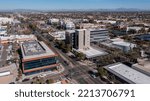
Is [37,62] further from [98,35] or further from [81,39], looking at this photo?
[98,35]

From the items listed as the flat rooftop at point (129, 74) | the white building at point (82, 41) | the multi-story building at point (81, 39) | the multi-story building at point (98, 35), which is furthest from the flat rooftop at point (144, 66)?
the multi-story building at point (98, 35)

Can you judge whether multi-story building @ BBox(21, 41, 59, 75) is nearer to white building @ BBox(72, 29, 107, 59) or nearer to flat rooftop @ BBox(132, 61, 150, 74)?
white building @ BBox(72, 29, 107, 59)

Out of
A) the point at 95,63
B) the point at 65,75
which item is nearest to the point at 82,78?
the point at 65,75

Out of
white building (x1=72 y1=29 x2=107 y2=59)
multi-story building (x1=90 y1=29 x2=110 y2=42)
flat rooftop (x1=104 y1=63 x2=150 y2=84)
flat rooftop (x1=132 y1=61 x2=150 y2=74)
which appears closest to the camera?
flat rooftop (x1=104 y1=63 x2=150 y2=84)

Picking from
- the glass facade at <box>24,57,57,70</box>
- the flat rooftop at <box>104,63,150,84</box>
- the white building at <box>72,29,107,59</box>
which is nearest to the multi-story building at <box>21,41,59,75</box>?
the glass facade at <box>24,57,57,70</box>

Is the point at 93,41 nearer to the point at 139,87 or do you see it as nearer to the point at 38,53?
the point at 38,53

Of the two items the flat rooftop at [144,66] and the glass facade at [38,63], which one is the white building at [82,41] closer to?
the glass facade at [38,63]

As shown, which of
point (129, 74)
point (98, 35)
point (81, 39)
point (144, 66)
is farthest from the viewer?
point (98, 35)

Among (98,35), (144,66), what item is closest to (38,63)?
(144,66)
